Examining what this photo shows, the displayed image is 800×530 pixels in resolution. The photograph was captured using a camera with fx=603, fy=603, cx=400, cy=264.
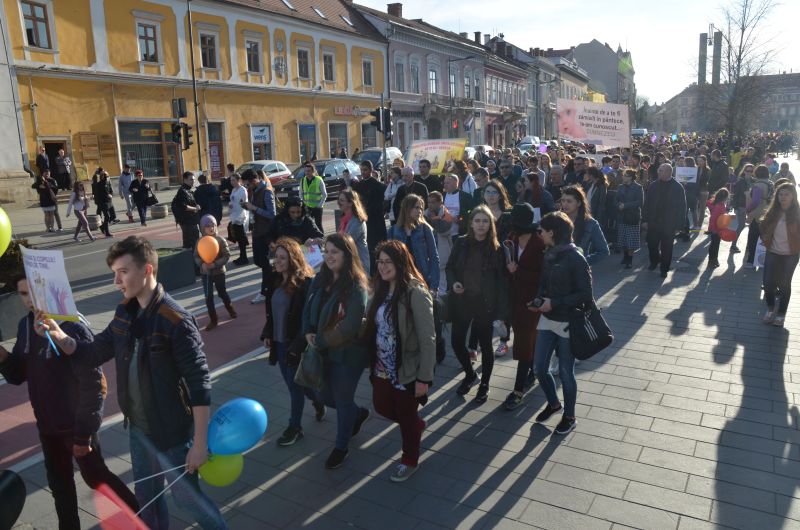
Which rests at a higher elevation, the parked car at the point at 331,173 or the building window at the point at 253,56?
the building window at the point at 253,56

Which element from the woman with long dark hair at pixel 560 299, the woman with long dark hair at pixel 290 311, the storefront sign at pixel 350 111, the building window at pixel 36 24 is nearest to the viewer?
the woman with long dark hair at pixel 560 299

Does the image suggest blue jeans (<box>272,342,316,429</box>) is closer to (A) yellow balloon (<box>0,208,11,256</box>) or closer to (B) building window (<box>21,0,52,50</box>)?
(A) yellow balloon (<box>0,208,11,256</box>)

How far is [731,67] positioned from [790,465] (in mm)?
23408

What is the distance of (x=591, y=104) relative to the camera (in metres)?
A: 14.5

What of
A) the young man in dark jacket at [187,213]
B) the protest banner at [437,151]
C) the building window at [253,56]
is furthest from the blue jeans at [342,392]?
the building window at [253,56]

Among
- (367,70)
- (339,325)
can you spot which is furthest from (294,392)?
(367,70)

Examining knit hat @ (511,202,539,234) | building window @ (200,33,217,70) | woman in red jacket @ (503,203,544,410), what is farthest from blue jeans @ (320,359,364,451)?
building window @ (200,33,217,70)

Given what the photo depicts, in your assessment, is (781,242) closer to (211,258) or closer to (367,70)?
(211,258)

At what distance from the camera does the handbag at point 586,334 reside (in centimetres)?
452

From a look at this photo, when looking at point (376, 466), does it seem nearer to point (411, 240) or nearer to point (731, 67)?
point (411, 240)

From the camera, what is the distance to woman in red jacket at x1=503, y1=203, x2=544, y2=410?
5207 mm

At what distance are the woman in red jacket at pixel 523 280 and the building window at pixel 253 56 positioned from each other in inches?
1139

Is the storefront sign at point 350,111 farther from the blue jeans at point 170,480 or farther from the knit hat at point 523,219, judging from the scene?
the blue jeans at point 170,480

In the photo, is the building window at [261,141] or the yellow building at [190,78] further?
the building window at [261,141]
